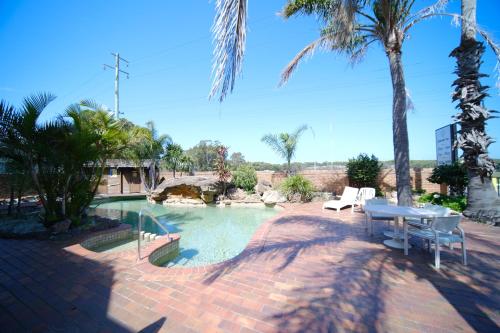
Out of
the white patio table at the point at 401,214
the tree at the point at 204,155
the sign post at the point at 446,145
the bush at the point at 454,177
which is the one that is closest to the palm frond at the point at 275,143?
the sign post at the point at 446,145

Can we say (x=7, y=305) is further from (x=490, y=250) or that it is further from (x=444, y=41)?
(x=444, y=41)

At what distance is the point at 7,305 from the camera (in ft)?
8.28

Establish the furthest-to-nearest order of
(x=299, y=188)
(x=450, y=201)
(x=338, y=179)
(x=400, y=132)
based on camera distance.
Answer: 1. (x=338, y=179)
2. (x=299, y=188)
3. (x=450, y=201)
4. (x=400, y=132)

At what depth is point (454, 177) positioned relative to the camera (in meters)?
8.34

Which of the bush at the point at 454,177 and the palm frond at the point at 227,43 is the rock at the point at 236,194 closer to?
the bush at the point at 454,177

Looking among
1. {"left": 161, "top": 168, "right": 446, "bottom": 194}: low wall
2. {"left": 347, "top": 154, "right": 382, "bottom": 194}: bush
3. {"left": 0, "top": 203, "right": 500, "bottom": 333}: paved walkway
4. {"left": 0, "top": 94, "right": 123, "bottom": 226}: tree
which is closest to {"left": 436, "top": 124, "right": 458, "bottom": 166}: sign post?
{"left": 161, "top": 168, "right": 446, "bottom": 194}: low wall

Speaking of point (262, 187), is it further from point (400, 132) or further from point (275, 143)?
point (400, 132)

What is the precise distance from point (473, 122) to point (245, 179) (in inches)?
447

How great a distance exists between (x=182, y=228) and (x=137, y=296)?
5385mm

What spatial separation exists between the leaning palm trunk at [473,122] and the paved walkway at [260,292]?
288cm

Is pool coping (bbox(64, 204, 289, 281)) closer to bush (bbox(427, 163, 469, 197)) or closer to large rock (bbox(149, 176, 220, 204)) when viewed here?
bush (bbox(427, 163, 469, 197))

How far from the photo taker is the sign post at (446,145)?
29.1ft

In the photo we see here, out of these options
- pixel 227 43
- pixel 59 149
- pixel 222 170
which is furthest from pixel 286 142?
pixel 227 43

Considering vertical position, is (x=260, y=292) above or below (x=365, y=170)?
below
